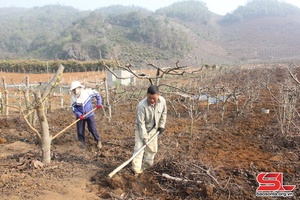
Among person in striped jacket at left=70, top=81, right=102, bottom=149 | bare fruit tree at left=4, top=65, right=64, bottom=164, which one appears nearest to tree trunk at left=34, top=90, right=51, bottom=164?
bare fruit tree at left=4, top=65, right=64, bottom=164

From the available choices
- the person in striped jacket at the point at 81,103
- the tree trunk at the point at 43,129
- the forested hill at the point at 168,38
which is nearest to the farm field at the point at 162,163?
the tree trunk at the point at 43,129

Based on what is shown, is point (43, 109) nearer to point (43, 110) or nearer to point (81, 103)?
point (43, 110)

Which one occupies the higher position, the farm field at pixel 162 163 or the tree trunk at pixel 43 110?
the tree trunk at pixel 43 110

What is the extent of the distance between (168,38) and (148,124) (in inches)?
2129

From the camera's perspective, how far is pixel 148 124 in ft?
13.8

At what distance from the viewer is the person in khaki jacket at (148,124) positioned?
13.2 feet

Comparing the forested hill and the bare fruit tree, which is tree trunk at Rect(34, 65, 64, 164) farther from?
the forested hill

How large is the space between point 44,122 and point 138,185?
1.68 meters

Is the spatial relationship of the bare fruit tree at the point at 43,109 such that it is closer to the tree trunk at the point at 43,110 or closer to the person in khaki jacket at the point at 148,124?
the tree trunk at the point at 43,110

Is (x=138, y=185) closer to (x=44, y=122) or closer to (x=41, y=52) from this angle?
(x=44, y=122)

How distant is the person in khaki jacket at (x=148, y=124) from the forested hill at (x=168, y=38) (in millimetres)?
27419

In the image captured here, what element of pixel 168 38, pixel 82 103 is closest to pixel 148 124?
pixel 82 103

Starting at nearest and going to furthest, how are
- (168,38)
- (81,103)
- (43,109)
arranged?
(43,109) → (81,103) → (168,38)

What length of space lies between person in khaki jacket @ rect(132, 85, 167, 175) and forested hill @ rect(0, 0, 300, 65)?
90.0 feet
